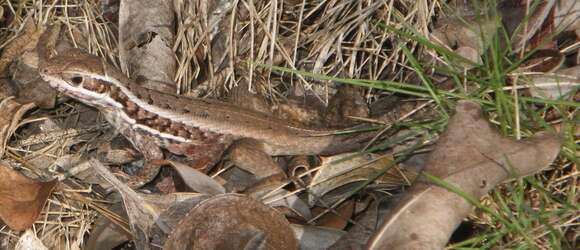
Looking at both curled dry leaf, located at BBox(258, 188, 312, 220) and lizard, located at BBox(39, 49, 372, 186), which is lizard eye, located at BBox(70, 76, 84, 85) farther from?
curled dry leaf, located at BBox(258, 188, 312, 220)

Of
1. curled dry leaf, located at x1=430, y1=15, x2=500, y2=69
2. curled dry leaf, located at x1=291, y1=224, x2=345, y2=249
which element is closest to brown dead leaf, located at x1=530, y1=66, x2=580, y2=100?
curled dry leaf, located at x1=430, y1=15, x2=500, y2=69

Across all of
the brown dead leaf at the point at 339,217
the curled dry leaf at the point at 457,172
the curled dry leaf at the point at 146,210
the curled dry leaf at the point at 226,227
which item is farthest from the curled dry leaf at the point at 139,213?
the curled dry leaf at the point at 457,172

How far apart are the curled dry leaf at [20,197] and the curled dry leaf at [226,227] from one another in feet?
3.48

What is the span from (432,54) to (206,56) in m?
1.32

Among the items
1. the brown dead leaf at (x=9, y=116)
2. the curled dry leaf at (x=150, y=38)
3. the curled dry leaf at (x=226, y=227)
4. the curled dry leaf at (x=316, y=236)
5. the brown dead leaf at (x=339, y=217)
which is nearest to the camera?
the curled dry leaf at (x=226, y=227)

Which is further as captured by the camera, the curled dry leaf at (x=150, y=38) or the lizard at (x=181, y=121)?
the curled dry leaf at (x=150, y=38)

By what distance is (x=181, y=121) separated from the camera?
13.8 ft

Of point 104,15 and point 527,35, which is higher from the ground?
point 527,35

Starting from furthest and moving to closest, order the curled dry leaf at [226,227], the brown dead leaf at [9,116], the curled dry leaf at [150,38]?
the curled dry leaf at [150,38] → the brown dead leaf at [9,116] → the curled dry leaf at [226,227]

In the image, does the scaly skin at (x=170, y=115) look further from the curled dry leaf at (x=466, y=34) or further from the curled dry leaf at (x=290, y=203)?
the curled dry leaf at (x=466, y=34)

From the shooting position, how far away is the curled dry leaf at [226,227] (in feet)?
9.91

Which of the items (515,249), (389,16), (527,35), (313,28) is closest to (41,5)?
(313,28)

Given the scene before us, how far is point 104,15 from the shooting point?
4586 mm

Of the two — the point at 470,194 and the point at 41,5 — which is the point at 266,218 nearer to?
the point at 470,194
